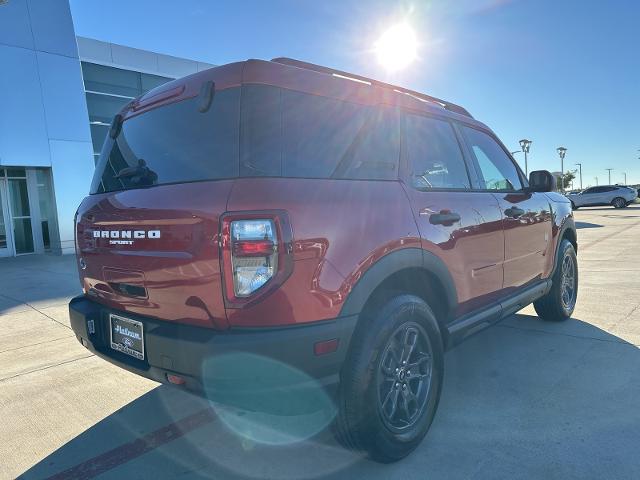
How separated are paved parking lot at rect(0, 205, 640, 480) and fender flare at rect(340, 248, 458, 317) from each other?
81cm

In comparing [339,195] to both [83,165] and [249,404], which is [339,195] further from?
[83,165]

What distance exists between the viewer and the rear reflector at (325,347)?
200cm

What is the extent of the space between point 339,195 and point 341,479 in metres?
1.42

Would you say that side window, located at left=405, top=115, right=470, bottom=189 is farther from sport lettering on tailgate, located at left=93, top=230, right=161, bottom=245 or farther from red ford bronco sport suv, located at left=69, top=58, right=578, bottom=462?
sport lettering on tailgate, located at left=93, top=230, right=161, bottom=245

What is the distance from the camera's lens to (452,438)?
2.69m

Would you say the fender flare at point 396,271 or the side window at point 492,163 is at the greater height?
the side window at point 492,163

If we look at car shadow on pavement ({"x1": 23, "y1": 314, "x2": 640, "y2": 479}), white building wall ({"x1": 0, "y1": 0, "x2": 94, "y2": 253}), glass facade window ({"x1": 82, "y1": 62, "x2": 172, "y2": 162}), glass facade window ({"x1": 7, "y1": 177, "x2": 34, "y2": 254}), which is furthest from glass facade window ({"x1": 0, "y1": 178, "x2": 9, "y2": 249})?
car shadow on pavement ({"x1": 23, "y1": 314, "x2": 640, "y2": 479})

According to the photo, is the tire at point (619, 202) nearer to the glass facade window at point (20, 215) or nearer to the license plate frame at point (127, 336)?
the glass facade window at point (20, 215)

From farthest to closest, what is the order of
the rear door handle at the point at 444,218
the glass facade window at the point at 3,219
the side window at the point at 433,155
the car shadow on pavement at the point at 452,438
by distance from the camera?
1. the glass facade window at the point at 3,219
2. the side window at the point at 433,155
3. the rear door handle at the point at 444,218
4. the car shadow on pavement at the point at 452,438

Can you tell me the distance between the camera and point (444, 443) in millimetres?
2643

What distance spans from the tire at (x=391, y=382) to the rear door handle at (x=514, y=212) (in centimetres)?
135

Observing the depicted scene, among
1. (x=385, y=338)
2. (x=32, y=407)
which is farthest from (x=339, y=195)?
(x=32, y=407)

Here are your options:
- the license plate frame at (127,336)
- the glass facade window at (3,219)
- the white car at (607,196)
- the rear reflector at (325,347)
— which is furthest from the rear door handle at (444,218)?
the white car at (607,196)

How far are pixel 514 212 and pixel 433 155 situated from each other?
3.39 ft
